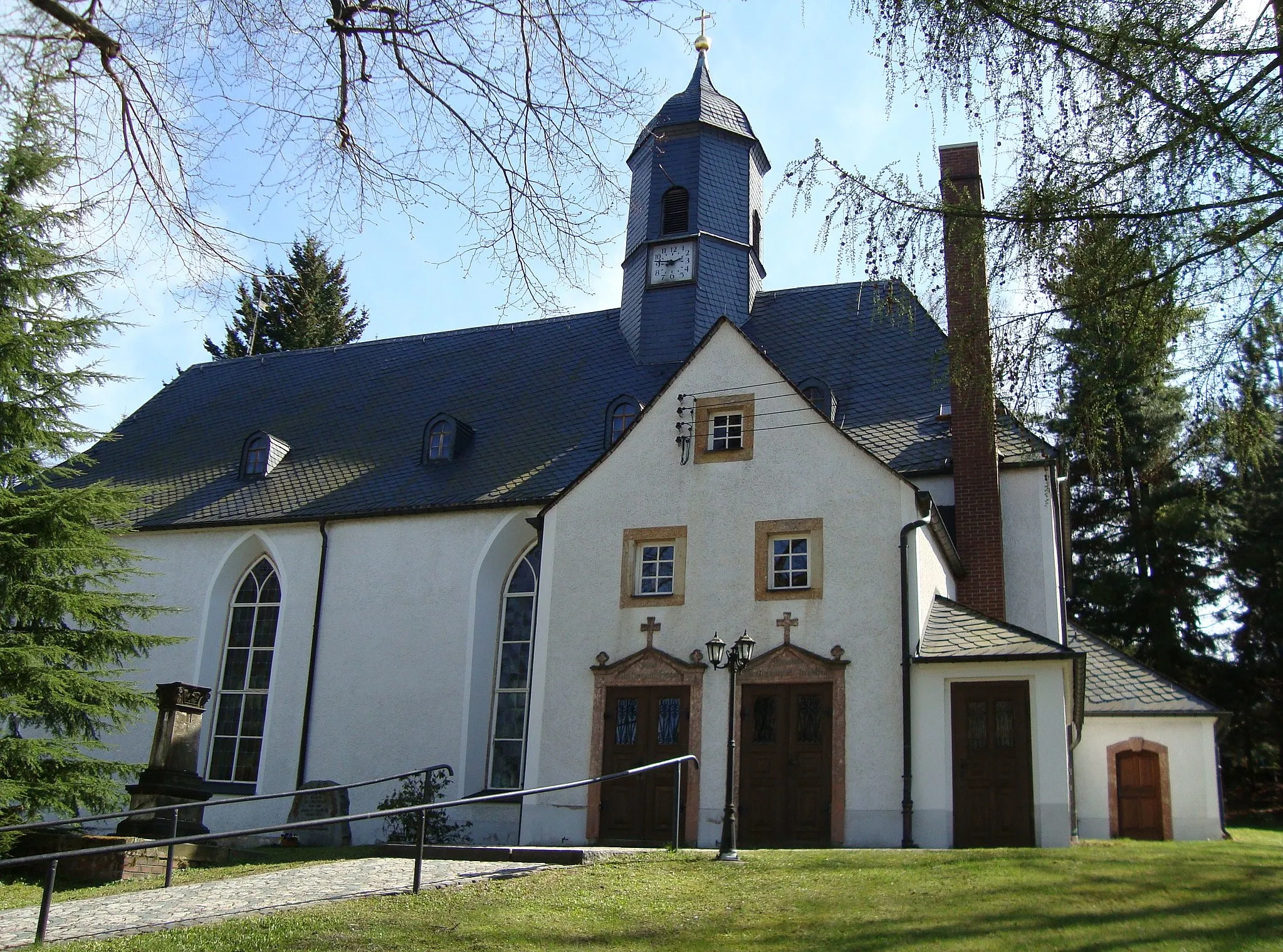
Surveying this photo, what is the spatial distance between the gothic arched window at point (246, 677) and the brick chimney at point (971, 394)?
493 inches

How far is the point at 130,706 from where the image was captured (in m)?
17.1

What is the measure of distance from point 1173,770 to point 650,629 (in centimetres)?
1024

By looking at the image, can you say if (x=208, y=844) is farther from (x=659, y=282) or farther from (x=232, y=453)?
(x=659, y=282)

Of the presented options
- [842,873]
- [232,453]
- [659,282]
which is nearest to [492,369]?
[659,282]

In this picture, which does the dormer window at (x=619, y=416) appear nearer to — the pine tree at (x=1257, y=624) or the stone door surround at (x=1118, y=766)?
the stone door surround at (x=1118, y=766)

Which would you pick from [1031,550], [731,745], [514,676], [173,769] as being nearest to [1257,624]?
[1031,550]

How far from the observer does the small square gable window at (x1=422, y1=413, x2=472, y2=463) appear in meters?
23.5

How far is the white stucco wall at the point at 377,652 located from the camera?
2081cm

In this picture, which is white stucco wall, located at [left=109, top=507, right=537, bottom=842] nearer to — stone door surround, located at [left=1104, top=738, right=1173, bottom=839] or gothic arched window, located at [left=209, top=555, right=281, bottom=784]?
gothic arched window, located at [left=209, top=555, right=281, bottom=784]

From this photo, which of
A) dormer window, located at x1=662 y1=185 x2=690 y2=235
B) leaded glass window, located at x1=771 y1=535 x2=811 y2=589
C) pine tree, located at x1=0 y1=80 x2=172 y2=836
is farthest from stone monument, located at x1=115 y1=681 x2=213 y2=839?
dormer window, located at x1=662 y1=185 x2=690 y2=235

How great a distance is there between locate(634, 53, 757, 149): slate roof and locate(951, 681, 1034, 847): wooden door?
46.5ft

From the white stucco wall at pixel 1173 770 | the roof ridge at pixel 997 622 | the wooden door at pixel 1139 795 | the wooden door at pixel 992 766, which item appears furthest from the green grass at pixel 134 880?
the wooden door at pixel 1139 795

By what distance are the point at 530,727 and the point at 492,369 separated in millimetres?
10225

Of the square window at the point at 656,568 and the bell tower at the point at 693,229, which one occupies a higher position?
the bell tower at the point at 693,229
